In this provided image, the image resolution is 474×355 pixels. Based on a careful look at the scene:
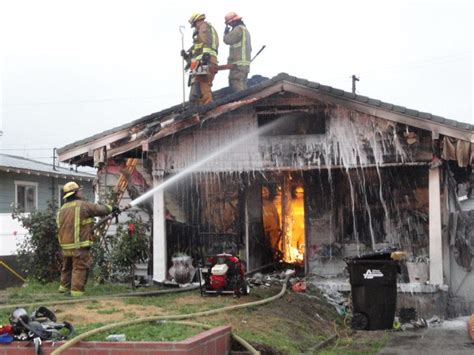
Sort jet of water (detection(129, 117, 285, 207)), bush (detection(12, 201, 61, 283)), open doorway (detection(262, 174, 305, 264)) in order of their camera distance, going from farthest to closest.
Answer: open doorway (detection(262, 174, 305, 264)) < bush (detection(12, 201, 61, 283)) < jet of water (detection(129, 117, 285, 207))

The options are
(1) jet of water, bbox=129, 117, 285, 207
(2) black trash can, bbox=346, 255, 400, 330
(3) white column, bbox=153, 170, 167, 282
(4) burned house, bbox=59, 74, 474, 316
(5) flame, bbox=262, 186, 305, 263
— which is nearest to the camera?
(2) black trash can, bbox=346, 255, 400, 330

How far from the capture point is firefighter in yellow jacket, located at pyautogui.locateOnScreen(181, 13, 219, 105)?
49.1 ft

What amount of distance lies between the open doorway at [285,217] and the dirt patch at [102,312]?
6.24 meters

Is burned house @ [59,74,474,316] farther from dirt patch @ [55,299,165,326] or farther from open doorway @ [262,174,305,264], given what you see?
dirt patch @ [55,299,165,326]

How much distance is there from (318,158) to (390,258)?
8.50 ft

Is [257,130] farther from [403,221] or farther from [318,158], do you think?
[403,221]

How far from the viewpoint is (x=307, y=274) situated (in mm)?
13781

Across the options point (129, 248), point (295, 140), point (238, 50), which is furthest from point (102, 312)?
point (238, 50)

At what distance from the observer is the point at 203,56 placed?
14945 mm

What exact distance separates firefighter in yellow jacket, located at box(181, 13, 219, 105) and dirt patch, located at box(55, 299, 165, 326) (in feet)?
21.6

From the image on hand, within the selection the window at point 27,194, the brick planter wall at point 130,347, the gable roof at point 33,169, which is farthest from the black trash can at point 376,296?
the window at point 27,194

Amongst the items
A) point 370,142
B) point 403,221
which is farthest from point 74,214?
point 403,221

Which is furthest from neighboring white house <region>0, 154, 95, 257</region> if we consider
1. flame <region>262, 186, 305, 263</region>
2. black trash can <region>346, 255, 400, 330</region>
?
black trash can <region>346, 255, 400, 330</region>

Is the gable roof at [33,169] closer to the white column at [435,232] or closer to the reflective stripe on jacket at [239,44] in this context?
the reflective stripe on jacket at [239,44]
